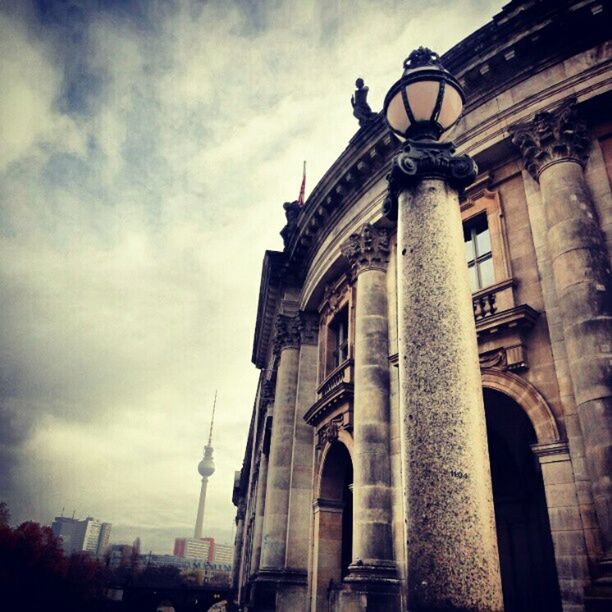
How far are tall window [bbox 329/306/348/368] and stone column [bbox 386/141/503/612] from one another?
1136 cm

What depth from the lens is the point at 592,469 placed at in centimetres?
770

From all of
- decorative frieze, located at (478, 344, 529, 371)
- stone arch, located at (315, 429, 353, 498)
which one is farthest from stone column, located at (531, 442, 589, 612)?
stone arch, located at (315, 429, 353, 498)

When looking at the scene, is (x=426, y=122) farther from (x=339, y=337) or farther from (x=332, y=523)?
(x=339, y=337)

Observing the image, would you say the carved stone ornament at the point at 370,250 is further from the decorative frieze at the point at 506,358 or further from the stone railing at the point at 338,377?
the decorative frieze at the point at 506,358

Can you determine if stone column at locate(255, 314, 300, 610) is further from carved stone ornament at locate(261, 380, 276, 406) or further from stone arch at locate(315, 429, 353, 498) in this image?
carved stone ornament at locate(261, 380, 276, 406)

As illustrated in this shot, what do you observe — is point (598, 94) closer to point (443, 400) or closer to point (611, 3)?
point (611, 3)

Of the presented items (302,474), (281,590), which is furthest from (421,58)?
(281,590)

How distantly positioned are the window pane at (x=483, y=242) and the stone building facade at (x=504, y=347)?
5cm

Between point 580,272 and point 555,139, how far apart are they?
297 centimetres

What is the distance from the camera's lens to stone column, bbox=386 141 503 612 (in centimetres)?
370

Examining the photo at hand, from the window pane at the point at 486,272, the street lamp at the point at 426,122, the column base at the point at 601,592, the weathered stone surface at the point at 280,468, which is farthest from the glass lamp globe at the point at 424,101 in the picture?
the weathered stone surface at the point at 280,468

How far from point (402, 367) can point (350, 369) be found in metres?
9.81

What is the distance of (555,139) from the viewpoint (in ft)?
33.4

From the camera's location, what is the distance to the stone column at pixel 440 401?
3.70 meters
